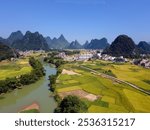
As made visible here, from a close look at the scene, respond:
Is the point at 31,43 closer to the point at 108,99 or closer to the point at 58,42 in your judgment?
the point at 58,42

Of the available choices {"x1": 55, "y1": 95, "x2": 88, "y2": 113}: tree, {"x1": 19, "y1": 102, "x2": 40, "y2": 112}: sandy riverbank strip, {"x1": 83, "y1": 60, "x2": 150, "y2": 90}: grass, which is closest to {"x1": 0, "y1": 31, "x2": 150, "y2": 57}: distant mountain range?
{"x1": 83, "y1": 60, "x2": 150, "y2": 90}: grass

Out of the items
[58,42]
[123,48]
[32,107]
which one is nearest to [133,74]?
[32,107]

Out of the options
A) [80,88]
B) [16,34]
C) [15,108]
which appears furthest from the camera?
[16,34]

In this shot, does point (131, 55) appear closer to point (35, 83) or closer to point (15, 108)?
point (35, 83)

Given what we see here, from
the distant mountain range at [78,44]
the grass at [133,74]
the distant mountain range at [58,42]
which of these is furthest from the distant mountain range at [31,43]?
the grass at [133,74]

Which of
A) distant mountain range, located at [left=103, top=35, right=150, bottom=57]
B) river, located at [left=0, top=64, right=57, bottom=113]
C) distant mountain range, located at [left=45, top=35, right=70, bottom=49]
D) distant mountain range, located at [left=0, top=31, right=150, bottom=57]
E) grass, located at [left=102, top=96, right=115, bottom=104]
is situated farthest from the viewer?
distant mountain range, located at [left=45, top=35, right=70, bottom=49]

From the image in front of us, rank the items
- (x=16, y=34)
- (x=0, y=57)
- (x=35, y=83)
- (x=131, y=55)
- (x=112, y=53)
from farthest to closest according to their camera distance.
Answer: (x=16, y=34), (x=112, y=53), (x=131, y=55), (x=0, y=57), (x=35, y=83)

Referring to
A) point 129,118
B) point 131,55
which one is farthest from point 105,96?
point 131,55

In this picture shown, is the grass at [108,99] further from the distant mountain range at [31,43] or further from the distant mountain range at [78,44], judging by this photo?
the distant mountain range at [31,43]

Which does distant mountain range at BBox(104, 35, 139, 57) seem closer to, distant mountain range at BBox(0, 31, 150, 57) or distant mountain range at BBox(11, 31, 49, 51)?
distant mountain range at BBox(0, 31, 150, 57)
